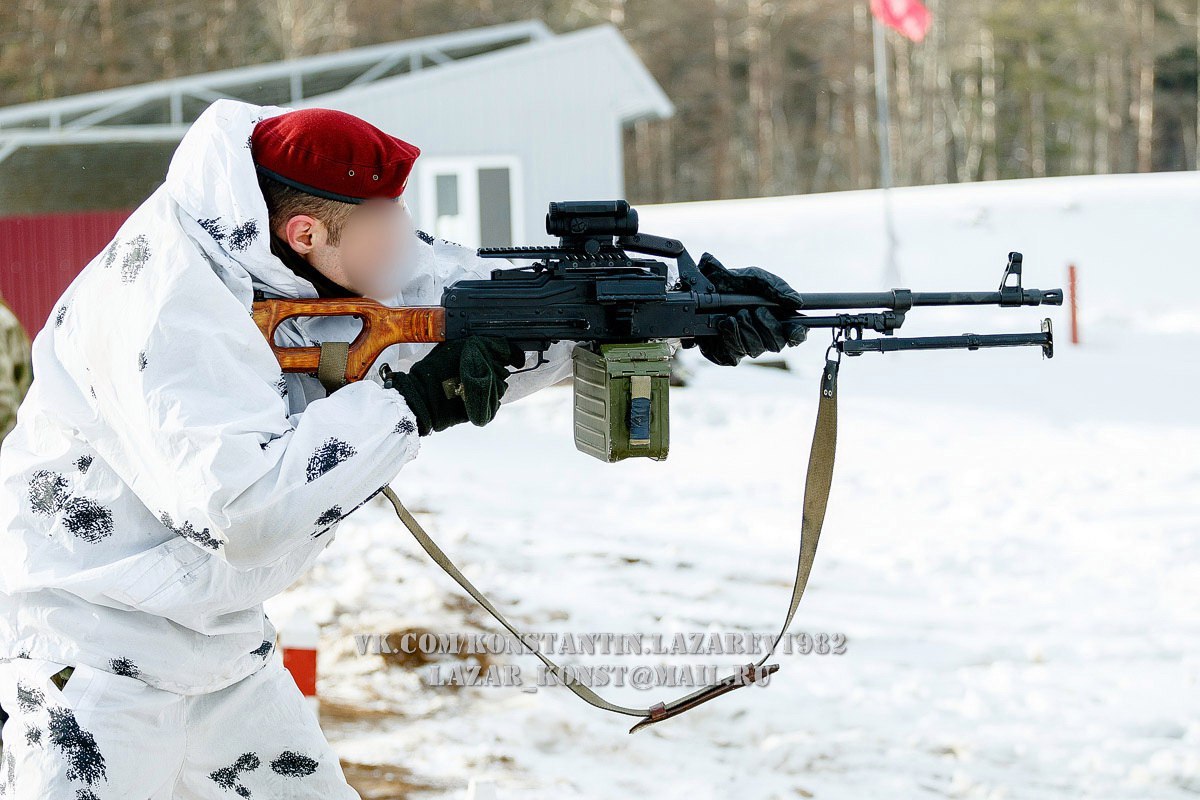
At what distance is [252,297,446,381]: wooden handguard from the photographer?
2186 mm

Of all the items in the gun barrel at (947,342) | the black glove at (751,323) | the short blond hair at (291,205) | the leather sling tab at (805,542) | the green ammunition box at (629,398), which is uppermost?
the short blond hair at (291,205)

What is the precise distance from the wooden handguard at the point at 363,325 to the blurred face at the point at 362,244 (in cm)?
5

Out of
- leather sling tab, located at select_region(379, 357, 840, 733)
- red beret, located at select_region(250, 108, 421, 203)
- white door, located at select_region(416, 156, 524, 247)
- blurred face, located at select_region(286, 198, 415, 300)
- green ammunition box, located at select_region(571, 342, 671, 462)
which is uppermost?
white door, located at select_region(416, 156, 524, 247)

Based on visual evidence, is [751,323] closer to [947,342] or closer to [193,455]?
[947,342]

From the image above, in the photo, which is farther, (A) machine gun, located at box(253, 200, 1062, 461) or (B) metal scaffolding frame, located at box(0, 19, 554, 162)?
(B) metal scaffolding frame, located at box(0, 19, 554, 162)

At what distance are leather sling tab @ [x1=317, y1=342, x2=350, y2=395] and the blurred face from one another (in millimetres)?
135

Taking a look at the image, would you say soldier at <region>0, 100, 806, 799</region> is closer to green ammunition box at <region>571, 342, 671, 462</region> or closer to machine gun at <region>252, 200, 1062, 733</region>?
machine gun at <region>252, 200, 1062, 733</region>

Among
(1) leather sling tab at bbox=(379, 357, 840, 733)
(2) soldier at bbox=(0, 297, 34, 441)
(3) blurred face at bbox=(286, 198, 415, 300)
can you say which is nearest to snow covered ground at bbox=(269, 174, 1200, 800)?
(1) leather sling tab at bbox=(379, 357, 840, 733)

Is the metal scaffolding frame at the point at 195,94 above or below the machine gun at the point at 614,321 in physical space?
above

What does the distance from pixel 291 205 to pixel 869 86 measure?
4285cm

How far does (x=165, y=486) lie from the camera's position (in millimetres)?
1907

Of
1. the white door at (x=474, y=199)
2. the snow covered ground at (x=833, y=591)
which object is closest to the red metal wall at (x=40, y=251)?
the white door at (x=474, y=199)

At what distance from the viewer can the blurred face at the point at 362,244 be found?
2.18 metres

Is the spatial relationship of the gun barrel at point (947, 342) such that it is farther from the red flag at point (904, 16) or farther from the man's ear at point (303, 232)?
the red flag at point (904, 16)
